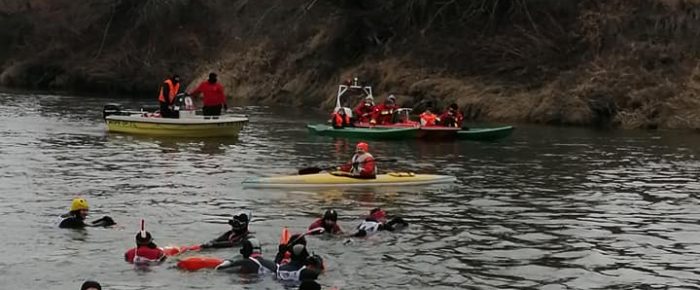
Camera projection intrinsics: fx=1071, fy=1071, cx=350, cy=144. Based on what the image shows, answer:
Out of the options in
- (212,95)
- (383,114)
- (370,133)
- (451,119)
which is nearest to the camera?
(370,133)

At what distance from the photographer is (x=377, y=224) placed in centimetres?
1625

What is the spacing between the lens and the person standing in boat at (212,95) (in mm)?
30873

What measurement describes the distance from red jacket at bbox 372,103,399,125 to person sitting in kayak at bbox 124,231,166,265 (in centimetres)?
1871

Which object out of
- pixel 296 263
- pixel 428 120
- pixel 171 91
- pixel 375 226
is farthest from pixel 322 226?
pixel 428 120

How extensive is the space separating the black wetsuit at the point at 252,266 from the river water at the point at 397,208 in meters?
0.19

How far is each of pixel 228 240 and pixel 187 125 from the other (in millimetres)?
15907

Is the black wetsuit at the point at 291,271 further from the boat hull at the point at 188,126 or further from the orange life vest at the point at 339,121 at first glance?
the orange life vest at the point at 339,121

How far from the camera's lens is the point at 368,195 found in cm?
2011

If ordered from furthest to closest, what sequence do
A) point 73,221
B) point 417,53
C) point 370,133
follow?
1. point 417,53
2. point 370,133
3. point 73,221

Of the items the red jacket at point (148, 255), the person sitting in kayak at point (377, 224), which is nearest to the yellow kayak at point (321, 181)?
the person sitting in kayak at point (377, 224)

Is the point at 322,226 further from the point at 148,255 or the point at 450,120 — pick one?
the point at 450,120

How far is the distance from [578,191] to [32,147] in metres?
14.7

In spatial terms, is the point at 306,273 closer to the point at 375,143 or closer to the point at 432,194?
the point at 432,194

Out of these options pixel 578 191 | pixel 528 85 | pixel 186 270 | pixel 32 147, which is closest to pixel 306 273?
pixel 186 270
